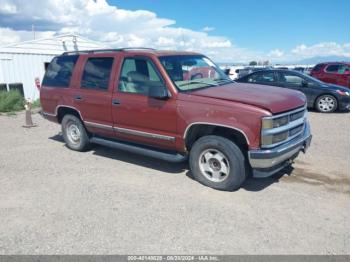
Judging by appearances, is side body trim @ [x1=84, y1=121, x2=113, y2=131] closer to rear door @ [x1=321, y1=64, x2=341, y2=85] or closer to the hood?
the hood

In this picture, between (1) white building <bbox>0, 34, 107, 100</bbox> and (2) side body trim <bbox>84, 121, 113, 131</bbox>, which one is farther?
(1) white building <bbox>0, 34, 107, 100</bbox>

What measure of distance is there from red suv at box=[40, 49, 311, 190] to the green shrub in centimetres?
748

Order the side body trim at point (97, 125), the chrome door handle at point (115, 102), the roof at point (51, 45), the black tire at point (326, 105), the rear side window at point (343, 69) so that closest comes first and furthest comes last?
the chrome door handle at point (115, 102) < the side body trim at point (97, 125) < the black tire at point (326, 105) < the rear side window at point (343, 69) < the roof at point (51, 45)

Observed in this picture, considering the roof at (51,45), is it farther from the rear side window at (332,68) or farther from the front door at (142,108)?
the rear side window at (332,68)

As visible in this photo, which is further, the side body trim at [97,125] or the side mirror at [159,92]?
the side body trim at [97,125]

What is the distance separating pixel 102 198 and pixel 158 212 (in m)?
0.93

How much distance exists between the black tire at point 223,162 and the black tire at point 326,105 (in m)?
7.95

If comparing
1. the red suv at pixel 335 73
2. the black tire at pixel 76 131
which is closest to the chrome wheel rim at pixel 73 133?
the black tire at pixel 76 131

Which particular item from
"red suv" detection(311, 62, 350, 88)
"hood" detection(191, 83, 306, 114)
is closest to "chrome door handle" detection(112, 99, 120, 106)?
"hood" detection(191, 83, 306, 114)

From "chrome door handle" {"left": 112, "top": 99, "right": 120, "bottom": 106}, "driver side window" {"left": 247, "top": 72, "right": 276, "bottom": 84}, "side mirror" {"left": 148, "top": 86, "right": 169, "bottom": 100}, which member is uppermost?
"driver side window" {"left": 247, "top": 72, "right": 276, "bottom": 84}

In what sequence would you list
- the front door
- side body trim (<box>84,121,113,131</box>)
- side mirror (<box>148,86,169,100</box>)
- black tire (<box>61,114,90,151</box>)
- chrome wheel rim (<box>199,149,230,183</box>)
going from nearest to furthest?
chrome wheel rim (<box>199,149,230,183</box>) < side mirror (<box>148,86,169,100</box>) < the front door < side body trim (<box>84,121,113,131</box>) < black tire (<box>61,114,90,151</box>)

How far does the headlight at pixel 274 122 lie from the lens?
13.1 feet

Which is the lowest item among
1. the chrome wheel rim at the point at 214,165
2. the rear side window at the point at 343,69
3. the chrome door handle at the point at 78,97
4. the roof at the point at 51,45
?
the chrome wheel rim at the point at 214,165

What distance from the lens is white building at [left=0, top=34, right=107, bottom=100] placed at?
48.1ft
